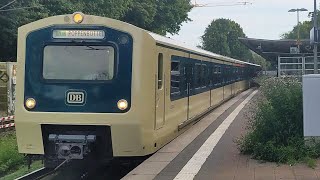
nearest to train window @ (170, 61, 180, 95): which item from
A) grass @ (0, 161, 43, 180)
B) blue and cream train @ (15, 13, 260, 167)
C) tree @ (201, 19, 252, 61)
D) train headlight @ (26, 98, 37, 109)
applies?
blue and cream train @ (15, 13, 260, 167)

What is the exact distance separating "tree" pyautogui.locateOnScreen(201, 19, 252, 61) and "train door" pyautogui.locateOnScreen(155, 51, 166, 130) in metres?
73.3

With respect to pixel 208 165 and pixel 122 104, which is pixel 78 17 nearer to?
pixel 122 104

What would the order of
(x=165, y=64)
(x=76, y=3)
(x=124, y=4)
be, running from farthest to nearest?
(x=124, y=4)
(x=76, y=3)
(x=165, y=64)

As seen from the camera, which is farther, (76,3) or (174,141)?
(76,3)

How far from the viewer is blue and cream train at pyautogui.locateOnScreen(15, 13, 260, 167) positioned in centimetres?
852

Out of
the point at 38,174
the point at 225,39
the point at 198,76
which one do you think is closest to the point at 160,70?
the point at 38,174

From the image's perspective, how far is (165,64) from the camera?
10.2 meters

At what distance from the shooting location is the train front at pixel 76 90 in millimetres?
8523

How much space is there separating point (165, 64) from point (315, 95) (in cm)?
312

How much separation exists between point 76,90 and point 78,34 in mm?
967

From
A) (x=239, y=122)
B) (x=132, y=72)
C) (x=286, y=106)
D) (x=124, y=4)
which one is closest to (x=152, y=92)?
(x=132, y=72)

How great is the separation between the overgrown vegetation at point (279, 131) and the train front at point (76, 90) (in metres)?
2.04

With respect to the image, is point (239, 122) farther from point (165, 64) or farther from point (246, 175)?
point (246, 175)

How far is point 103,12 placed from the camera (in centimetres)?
3322
